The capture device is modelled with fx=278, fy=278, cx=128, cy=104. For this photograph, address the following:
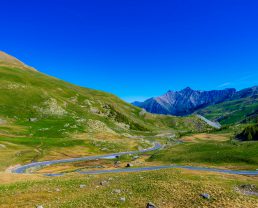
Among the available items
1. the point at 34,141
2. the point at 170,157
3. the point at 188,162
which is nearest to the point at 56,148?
the point at 34,141

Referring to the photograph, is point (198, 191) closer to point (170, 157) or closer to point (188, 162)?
point (188, 162)

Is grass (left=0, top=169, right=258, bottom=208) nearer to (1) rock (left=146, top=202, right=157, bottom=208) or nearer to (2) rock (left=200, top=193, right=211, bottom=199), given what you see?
→ (2) rock (left=200, top=193, right=211, bottom=199)

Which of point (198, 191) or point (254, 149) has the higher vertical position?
point (254, 149)

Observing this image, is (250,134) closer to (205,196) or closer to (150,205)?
(205,196)

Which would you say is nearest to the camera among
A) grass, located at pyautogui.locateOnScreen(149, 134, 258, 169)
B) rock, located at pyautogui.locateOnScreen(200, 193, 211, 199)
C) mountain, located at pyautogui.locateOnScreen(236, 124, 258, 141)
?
rock, located at pyautogui.locateOnScreen(200, 193, 211, 199)

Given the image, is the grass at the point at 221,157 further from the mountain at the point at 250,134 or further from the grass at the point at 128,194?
the grass at the point at 128,194

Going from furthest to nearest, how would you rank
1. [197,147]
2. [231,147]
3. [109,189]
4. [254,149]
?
1. [197,147]
2. [231,147]
3. [254,149]
4. [109,189]

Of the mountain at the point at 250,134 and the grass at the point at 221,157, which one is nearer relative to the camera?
the grass at the point at 221,157

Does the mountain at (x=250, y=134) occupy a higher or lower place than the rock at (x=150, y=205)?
higher

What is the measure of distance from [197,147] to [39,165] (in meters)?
76.7

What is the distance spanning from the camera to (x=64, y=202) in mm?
46094

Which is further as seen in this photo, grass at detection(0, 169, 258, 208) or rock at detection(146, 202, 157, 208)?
grass at detection(0, 169, 258, 208)

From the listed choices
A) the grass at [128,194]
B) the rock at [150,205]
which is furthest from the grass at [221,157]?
the rock at [150,205]

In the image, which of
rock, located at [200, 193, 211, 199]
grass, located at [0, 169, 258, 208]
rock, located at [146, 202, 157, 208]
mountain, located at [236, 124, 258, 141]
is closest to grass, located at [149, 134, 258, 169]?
mountain, located at [236, 124, 258, 141]
